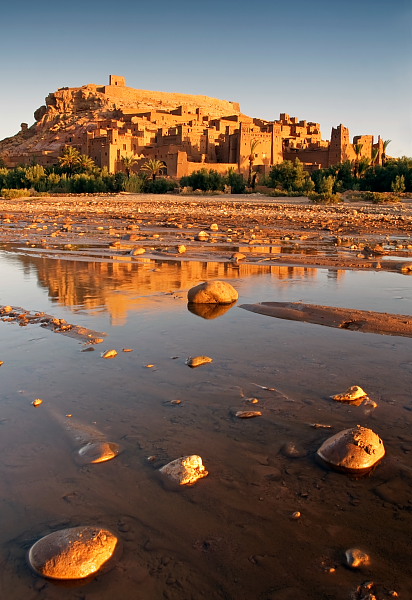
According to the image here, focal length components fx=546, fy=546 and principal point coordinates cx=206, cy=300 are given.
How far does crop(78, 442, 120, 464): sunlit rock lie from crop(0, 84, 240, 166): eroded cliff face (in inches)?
3506

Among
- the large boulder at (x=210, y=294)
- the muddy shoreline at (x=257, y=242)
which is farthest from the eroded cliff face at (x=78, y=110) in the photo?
the large boulder at (x=210, y=294)

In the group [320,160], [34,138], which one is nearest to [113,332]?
[320,160]

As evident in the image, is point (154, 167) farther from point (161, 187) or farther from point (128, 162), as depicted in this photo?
point (161, 187)

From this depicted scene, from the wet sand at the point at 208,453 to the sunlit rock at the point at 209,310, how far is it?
0.09 metres

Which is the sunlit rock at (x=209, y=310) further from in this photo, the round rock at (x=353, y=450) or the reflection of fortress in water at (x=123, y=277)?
the round rock at (x=353, y=450)

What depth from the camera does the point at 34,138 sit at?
3848 inches

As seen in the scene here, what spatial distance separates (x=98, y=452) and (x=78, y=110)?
350ft

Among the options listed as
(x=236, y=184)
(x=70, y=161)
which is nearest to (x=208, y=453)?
(x=236, y=184)

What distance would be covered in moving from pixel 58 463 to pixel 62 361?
4.72 ft

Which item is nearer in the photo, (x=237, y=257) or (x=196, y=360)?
(x=196, y=360)

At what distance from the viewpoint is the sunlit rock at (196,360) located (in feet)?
12.1

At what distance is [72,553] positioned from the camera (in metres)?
1.72

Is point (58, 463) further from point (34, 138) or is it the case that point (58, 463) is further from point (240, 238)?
point (34, 138)

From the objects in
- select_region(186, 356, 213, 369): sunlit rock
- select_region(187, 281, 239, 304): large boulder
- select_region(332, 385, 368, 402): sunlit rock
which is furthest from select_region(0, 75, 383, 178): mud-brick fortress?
select_region(332, 385, 368, 402): sunlit rock
